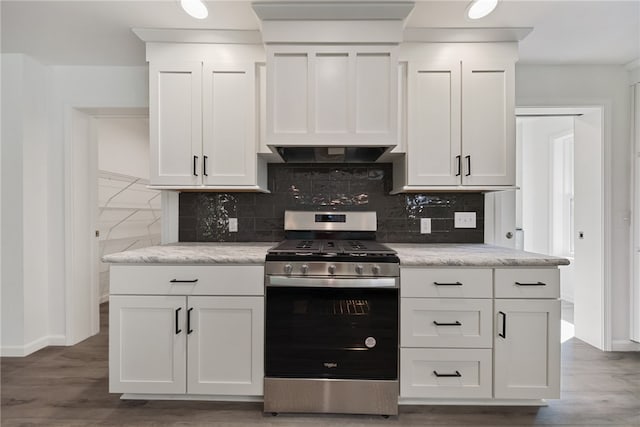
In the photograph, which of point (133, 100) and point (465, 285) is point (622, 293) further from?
point (133, 100)

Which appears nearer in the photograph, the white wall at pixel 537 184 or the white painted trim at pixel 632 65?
the white painted trim at pixel 632 65

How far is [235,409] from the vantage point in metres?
1.96

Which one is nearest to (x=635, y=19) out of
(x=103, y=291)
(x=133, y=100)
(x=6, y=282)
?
(x=133, y=100)

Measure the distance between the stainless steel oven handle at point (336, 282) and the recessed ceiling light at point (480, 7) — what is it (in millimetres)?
1556

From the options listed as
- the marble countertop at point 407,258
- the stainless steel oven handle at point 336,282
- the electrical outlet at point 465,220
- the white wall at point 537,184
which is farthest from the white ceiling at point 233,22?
the white wall at point 537,184

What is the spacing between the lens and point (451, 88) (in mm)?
2225

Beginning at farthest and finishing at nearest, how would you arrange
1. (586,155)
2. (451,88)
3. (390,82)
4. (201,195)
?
(586,155) < (201,195) < (451,88) < (390,82)

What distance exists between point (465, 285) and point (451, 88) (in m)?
1.29

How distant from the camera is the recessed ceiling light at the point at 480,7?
1.78 metres

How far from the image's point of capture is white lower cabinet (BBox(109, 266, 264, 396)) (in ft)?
6.28

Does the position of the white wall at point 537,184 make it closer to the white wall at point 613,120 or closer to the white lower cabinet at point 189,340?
the white wall at point 613,120

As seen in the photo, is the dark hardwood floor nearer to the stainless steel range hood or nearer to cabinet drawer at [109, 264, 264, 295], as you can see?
cabinet drawer at [109, 264, 264, 295]

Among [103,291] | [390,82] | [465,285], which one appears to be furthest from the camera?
[103,291]

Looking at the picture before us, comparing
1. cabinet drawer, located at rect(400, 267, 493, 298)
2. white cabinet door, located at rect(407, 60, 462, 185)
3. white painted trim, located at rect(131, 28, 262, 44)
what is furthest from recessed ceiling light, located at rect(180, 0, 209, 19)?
cabinet drawer, located at rect(400, 267, 493, 298)
